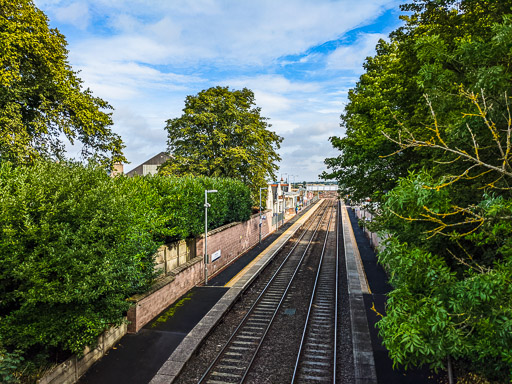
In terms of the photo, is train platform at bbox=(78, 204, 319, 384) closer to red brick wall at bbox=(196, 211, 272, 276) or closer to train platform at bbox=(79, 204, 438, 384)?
train platform at bbox=(79, 204, 438, 384)

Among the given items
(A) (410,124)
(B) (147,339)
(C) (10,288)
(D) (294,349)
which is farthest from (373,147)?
(C) (10,288)

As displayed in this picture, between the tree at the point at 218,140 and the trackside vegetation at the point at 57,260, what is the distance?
18.2 m

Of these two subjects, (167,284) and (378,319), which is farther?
(167,284)

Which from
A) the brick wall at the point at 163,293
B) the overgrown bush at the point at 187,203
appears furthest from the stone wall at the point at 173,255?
the overgrown bush at the point at 187,203

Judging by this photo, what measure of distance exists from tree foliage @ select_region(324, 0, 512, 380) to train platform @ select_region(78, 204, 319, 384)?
7394 millimetres

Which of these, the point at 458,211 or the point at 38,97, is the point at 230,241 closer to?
the point at 38,97

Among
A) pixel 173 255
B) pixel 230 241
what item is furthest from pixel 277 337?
pixel 230 241

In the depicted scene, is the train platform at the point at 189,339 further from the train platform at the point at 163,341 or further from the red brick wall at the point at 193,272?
the red brick wall at the point at 193,272

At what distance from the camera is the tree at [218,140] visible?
29234 mm

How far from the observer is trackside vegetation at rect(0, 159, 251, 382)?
27.6ft

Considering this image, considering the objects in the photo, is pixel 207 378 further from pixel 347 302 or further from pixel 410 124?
pixel 410 124

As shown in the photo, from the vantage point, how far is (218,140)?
95.7ft

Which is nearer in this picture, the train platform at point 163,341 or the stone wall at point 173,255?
the train platform at point 163,341

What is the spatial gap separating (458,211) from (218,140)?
25.4 m
